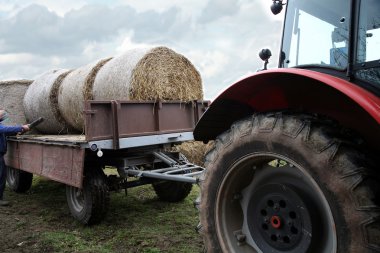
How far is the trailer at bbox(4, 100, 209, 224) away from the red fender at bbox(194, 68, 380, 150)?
127 centimetres

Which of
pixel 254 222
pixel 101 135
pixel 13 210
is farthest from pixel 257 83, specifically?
pixel 13 210

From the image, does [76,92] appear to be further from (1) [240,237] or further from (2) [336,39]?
(2) [336,39]

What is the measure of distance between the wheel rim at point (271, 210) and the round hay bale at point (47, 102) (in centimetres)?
517

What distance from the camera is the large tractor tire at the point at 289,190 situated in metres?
1.90

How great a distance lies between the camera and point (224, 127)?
3146mm

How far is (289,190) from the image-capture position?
93.9 inches

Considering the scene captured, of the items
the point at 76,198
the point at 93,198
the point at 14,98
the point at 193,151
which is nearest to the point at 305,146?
the point at 93,198

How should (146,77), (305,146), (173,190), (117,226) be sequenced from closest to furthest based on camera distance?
(305,146), (117,226), (146,77), (173,190)

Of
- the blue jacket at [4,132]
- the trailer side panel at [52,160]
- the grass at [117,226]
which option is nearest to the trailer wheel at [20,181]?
the grass at [117,226]

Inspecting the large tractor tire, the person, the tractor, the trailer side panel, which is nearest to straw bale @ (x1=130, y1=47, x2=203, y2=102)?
the trailer side panel

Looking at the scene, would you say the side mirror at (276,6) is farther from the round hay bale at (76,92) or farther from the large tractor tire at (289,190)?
the round hay bale at (76,92)

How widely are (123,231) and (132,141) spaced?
1.09 m

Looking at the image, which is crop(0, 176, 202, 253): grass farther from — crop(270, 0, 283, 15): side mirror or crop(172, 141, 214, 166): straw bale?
crop(270, 0, 283, 15): side mirror

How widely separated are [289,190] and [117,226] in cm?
299
